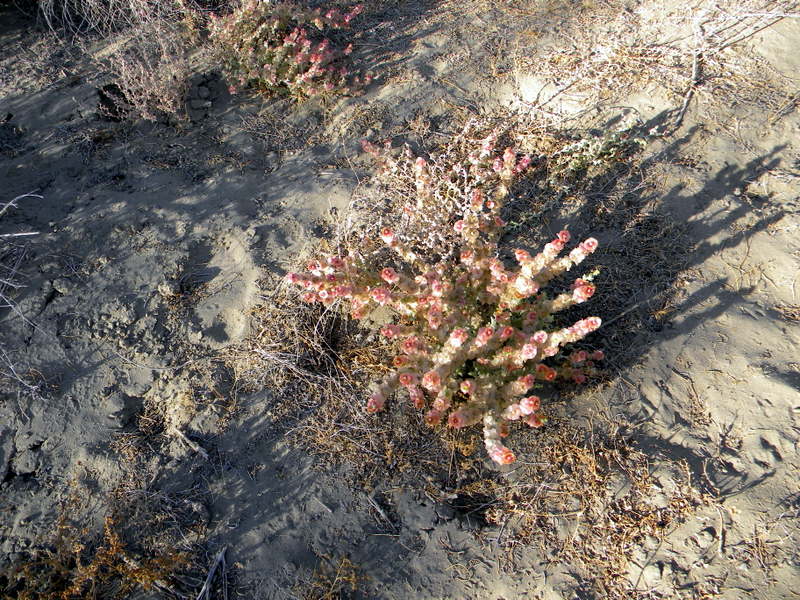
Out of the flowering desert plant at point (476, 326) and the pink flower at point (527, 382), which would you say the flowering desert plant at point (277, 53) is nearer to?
the flowering desert plant at point (476, 326)

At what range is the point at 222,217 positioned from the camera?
4.06 meters

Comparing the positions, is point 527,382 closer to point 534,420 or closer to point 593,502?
point 534,420

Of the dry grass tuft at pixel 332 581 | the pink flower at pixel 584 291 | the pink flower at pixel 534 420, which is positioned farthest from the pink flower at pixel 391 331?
the dry grass tuft at pixel 332 581

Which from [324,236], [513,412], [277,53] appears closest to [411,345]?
[513,412]

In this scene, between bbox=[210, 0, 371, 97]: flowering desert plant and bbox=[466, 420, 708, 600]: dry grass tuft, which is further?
bbox=[210, 0, 371, 97]: flowering desert plant

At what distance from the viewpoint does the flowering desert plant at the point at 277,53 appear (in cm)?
472

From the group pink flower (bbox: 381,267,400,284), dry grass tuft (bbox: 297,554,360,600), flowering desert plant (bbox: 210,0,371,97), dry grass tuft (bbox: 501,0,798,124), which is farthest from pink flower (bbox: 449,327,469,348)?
flowering desert plant (bbox: 210,0,371,97)

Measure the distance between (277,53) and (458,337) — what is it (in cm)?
372

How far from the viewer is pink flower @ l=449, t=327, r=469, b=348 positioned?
8.05ft

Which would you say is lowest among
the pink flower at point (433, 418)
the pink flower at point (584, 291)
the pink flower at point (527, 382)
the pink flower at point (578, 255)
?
the pink flower at point (433, 418)

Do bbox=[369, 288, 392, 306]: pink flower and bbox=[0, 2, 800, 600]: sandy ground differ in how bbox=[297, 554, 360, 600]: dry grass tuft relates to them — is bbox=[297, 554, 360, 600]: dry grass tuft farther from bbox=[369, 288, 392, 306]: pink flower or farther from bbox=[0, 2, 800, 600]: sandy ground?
bbox=[369, 288, 392, 306]: pink flower

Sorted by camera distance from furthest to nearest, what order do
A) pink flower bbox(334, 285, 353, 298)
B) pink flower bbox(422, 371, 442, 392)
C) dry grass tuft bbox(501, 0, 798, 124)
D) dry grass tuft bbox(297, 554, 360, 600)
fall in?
dry grass tuft bbox(501, 0, 798, 124)
pink flower bbox(334, 285, 353, 298)
dry grass tuft bbox(297, 554, 360, 600)
pink flower bbox(422, 371, 442, 392)

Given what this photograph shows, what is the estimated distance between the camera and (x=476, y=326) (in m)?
2.94

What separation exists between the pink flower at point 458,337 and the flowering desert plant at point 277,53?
3.30 meters
